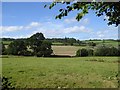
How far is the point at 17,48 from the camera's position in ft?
234

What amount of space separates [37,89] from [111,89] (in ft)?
14.8

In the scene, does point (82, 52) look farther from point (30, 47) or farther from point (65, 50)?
point (30, 47)

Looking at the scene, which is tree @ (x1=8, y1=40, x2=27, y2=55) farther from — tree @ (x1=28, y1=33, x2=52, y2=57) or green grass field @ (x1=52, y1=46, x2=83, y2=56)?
green grass field @ (x1=52, y1=46, x2=83, y2=56)

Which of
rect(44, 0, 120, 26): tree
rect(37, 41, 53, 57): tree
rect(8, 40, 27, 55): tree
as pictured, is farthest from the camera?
rect(37, 41, 53, 57): tree

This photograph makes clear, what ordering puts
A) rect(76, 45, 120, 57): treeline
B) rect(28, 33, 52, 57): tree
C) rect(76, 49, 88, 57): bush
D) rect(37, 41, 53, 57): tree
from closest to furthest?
rect(76, 45, 120, 57): treeline < rect(28, 33, 52, 57): tree < rect(37, 41, 53, 57): tree < rect(76, 49, 88, 57): bush

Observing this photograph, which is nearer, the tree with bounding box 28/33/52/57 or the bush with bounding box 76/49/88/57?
the tree with bounding box 28/33/52/57

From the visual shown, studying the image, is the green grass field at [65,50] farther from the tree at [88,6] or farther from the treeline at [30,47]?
the tree at [88,6]

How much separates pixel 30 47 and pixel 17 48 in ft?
9.77

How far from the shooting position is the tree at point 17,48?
69.8m

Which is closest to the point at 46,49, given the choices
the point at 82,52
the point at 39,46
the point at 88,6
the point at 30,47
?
the point at 39,46

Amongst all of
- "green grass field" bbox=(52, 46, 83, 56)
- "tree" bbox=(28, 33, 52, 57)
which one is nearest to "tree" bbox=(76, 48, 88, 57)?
"green grass field" bbox=(52, 46, 83, 56)

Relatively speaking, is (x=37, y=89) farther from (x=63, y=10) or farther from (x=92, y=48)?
(x=92, y=48)

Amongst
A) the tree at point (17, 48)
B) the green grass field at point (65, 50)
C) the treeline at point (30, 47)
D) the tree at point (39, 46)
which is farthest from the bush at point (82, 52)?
the tree at point (17, 48)

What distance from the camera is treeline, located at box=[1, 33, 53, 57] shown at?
Result: 7025cm
